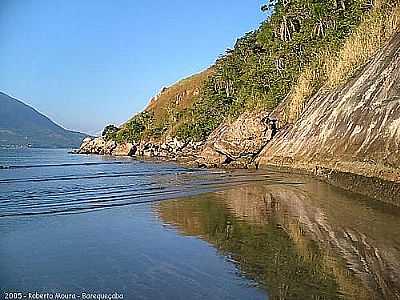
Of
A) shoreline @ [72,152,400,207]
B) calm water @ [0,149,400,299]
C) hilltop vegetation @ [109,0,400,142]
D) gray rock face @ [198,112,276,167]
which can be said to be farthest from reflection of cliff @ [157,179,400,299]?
gray rock face @ [198,112,276,167]

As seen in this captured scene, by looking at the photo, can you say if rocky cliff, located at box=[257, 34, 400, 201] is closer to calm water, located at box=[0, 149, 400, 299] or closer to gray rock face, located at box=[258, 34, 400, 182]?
gray rock face, located at box=[258, 34, 400, 182]

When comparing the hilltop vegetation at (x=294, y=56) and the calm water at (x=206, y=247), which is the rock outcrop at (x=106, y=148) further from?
the calm water at (x=206, y=247)

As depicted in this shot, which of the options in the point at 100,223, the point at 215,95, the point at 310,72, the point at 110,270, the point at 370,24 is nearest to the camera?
the point at 110,270

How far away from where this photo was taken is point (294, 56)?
61.4 m

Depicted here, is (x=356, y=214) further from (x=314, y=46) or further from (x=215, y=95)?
(x=215, y=95)

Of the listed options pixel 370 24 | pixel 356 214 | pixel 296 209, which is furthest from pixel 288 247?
pixel 370 24

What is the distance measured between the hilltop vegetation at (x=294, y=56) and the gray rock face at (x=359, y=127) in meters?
3.44

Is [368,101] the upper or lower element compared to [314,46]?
lower

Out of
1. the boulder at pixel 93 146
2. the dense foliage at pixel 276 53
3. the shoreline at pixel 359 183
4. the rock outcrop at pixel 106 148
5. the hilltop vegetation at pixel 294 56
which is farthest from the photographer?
the boulder at pixel 93 146

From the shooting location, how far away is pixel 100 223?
1600cm

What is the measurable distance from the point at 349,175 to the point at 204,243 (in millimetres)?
12693

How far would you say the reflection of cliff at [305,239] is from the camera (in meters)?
8.72

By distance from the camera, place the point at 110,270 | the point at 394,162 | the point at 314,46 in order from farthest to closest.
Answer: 1. the point at 314,46
2. the point at 394,162
3. the point at 110,270

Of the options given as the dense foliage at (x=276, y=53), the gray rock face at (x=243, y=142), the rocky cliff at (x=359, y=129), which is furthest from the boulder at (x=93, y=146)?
the rocky cliff at (x=359, y=129)
